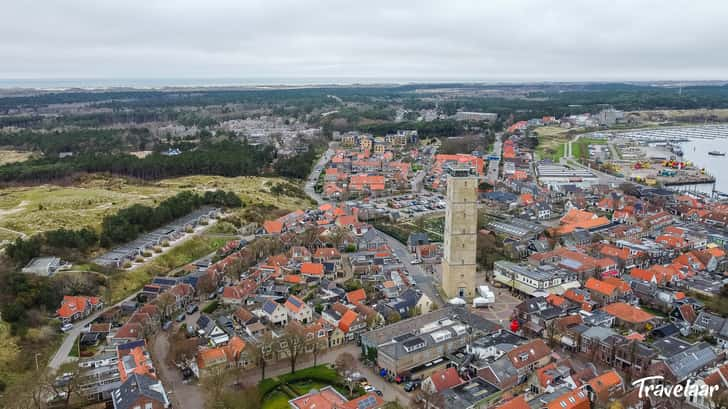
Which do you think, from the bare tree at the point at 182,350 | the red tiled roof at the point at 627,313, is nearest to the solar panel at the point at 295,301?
the bare tree at the point at 182,350

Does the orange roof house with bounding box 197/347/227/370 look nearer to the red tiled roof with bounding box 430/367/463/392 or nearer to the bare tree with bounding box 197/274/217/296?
the bare tree with bounding box 197/274/217/296

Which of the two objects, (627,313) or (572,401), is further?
(627,313)

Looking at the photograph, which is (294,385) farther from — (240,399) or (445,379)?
(445,379)

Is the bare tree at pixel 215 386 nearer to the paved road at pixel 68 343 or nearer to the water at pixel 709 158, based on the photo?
the paved road at pixel 68 343

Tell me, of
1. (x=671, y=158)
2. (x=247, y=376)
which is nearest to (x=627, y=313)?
(x=247, y=376)

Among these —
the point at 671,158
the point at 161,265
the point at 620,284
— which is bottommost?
the point at 161,265

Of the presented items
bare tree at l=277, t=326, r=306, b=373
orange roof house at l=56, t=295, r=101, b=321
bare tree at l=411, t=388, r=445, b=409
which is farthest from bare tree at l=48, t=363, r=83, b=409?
bare tree at l=411, t=388, r=445, b=409
